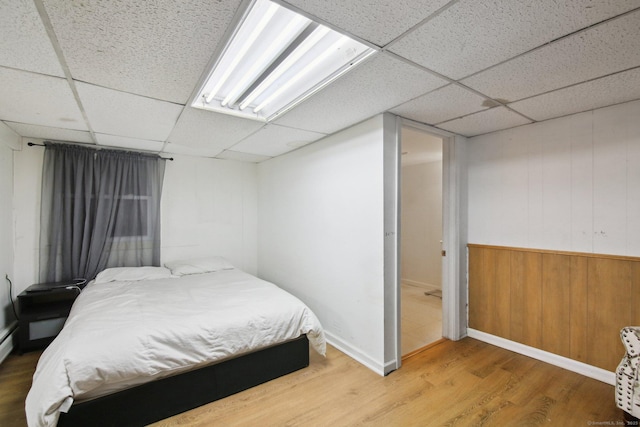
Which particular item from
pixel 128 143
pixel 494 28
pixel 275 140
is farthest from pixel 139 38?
pixel 128 143

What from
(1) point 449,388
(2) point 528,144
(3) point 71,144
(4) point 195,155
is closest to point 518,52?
(2) point 528,144

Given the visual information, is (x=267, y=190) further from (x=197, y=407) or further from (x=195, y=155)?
(x=197, y=407)

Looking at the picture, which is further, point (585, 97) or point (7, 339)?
point (7, 339)

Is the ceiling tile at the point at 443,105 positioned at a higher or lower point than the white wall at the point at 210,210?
higher

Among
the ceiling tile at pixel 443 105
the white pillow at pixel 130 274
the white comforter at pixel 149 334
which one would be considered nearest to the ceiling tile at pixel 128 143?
the white pillow at pixel 130 274

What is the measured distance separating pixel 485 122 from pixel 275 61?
6.67ft

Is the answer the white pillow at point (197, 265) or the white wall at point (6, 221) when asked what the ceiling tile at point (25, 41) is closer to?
the white wall at point (6, 221)

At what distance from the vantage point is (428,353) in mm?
2695

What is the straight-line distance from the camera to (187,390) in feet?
6.29

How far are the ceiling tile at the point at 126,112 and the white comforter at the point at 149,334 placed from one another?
1.58m

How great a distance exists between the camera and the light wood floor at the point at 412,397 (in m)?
1.82

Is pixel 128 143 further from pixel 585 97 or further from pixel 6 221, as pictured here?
pixel 585 97

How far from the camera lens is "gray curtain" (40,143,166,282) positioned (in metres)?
3.13

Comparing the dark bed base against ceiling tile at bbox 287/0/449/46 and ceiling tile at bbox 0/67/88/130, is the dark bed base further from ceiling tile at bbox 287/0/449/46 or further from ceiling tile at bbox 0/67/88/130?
ceiling tile at bbox 287/0/449/46
